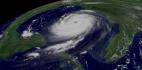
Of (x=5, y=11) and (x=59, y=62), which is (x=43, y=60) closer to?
(x=59, y=62)

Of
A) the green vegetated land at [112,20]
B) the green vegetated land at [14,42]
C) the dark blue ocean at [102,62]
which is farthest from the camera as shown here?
the green vegetated land at [14,42]

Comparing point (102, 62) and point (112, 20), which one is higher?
point (112, 20)

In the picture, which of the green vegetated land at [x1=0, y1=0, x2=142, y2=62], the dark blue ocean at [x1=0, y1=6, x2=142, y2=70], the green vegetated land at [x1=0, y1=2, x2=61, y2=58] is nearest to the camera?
the dark blue ocean at [x1=0, y1=6, x2=142, y2=70]

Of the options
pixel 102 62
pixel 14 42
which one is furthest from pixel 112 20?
A: pixel 14 42

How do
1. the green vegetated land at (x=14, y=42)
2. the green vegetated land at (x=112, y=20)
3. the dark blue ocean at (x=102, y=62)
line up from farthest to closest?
the green vegetated land at (x=14, y=42) < the green vegetated land at (x=112, y=20) < the dark blue ocean at (x=102, y=62)

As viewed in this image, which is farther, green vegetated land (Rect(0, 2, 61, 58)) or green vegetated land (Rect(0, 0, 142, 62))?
green vegetated land (Rect(0, 2, 61, 58))

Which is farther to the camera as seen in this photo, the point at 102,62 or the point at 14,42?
the point at 14,42

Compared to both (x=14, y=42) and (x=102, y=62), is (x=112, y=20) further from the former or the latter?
(x=14, y=42)

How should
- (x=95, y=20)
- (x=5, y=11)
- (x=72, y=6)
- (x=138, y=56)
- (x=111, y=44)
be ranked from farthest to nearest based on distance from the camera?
(x=5, y=11) < (x=72, y=6) < (x=95, y=20) < (x=111, y=44) < (x=138, y=56)

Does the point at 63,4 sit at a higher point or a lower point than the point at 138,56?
higher

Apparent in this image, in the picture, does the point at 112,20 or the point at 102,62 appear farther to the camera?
the point at 112,20

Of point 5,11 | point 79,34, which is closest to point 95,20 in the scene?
point 79,34
